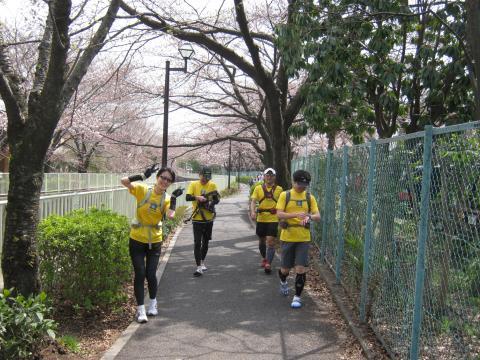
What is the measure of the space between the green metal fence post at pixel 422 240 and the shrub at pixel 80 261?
3334 mm

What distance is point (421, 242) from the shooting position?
3.47m

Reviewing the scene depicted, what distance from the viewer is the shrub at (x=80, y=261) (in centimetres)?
515

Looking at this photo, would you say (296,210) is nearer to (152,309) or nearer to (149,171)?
(149,171)

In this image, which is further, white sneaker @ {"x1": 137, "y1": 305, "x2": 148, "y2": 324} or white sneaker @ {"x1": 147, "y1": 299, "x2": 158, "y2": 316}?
white sneaker @ {"x1": 147, "y1": 299, "x2": 158, "y2": 316}

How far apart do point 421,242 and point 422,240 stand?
18 mm

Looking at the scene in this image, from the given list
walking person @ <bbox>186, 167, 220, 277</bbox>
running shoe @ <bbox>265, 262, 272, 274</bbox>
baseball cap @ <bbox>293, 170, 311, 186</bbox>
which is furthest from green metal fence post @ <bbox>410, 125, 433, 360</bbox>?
running shoe @ <bbox>265, 262, 272, 274</bbox>

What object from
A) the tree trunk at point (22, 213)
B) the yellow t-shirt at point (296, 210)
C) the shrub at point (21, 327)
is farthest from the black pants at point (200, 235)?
the shrub at point (21, 327)

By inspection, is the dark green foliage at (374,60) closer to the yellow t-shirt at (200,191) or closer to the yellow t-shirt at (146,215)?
the yellow t-shirt at (200,191)

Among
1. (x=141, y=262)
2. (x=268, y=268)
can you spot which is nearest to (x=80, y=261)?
(x=141, y=262)

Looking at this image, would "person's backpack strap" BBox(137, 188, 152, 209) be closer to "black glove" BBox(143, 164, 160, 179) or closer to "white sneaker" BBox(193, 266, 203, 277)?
"black glove" BBox(143, 164, 160, 179)

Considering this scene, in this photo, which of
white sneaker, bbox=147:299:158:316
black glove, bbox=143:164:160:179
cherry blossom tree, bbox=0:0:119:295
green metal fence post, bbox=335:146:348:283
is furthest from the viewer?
green metal fence post, bbox=335:146:348:283

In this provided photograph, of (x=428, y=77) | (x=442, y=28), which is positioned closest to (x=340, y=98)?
(x=428, y=77)

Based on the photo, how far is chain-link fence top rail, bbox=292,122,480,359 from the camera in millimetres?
2891

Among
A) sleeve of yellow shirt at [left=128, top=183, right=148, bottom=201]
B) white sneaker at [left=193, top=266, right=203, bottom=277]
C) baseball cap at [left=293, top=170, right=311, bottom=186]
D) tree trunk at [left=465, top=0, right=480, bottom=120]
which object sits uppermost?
tree trunk at [left=465, top=0, right=480, bottom=120]
